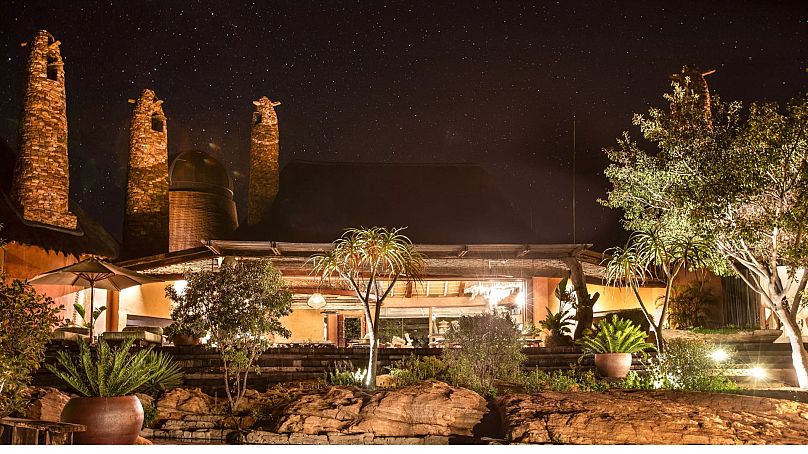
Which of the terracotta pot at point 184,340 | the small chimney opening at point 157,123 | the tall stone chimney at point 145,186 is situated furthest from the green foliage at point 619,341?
the small chimney opening at point 157,123

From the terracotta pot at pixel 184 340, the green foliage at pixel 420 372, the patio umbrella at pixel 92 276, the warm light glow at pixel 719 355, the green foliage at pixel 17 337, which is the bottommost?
the green foliage at pixel 420 372

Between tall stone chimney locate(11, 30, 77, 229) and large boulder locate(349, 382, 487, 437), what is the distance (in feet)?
40.8

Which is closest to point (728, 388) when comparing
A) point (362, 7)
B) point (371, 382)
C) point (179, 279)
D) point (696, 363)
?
point (696, 363)

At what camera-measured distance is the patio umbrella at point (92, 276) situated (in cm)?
1468

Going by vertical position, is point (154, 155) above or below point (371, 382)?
above

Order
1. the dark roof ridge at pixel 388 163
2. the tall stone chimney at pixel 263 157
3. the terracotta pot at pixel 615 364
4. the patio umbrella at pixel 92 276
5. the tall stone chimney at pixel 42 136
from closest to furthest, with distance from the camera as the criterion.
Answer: the terracotta pot at pixel 615 364, the patio umbrella at pixel 92 276, the tall stone chimney at pixel 42 136, the tall stone chimney at pixel 263 157, the dark roof ridge at pixel 388 163

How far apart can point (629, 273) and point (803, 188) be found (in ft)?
9.73

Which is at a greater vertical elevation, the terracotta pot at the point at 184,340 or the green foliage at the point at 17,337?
the green foliage at the point at 17,337

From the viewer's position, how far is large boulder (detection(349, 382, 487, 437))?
9.45 metres

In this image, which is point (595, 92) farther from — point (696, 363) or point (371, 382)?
point (371, 382)

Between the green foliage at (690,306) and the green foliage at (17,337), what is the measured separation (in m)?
15.9

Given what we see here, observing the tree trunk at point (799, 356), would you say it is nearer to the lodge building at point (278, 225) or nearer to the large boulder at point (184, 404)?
the lodge building at point (278, 225)

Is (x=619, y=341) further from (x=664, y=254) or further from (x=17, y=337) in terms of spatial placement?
(x=17, y=337)

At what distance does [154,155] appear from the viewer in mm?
22828
